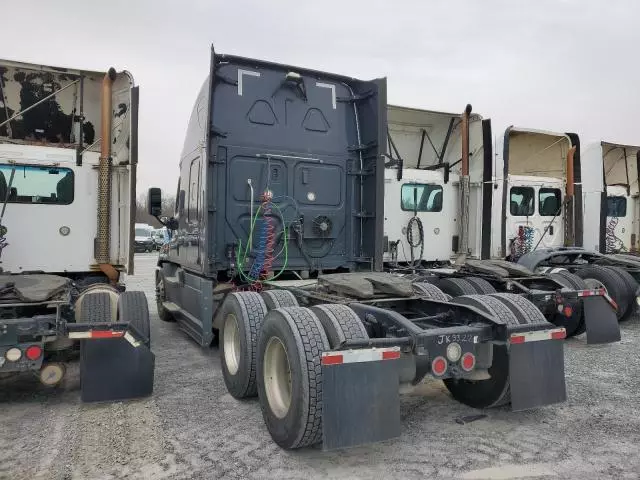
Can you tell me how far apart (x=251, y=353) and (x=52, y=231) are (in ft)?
10.7

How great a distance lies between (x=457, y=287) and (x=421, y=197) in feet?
10.4

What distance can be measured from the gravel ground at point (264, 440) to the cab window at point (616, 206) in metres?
7.59

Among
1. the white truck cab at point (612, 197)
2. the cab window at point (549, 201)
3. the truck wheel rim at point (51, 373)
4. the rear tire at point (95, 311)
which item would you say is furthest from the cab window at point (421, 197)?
the truck wheel rim at point (51, 373)

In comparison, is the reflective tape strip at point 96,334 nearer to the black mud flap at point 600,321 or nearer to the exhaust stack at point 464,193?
the black mud flap at point 600,321

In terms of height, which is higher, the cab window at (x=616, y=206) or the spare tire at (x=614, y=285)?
the cab window at (x=616, y=206)

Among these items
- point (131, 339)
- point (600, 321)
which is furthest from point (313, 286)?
point (600, 321)

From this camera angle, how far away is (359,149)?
22.8ft

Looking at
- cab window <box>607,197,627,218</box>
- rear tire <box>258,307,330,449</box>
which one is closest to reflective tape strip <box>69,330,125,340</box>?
rear tire <box>258,307,330,449</box>

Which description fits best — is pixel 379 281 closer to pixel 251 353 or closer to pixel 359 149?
pixel 251 353

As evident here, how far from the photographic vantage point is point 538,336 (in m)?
4.00

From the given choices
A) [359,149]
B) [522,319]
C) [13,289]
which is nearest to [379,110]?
[359,149]

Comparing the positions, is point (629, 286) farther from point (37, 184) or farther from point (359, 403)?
point (37, 184)

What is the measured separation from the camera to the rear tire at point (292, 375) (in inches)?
137

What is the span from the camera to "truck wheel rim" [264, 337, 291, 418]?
3975 millimetres
